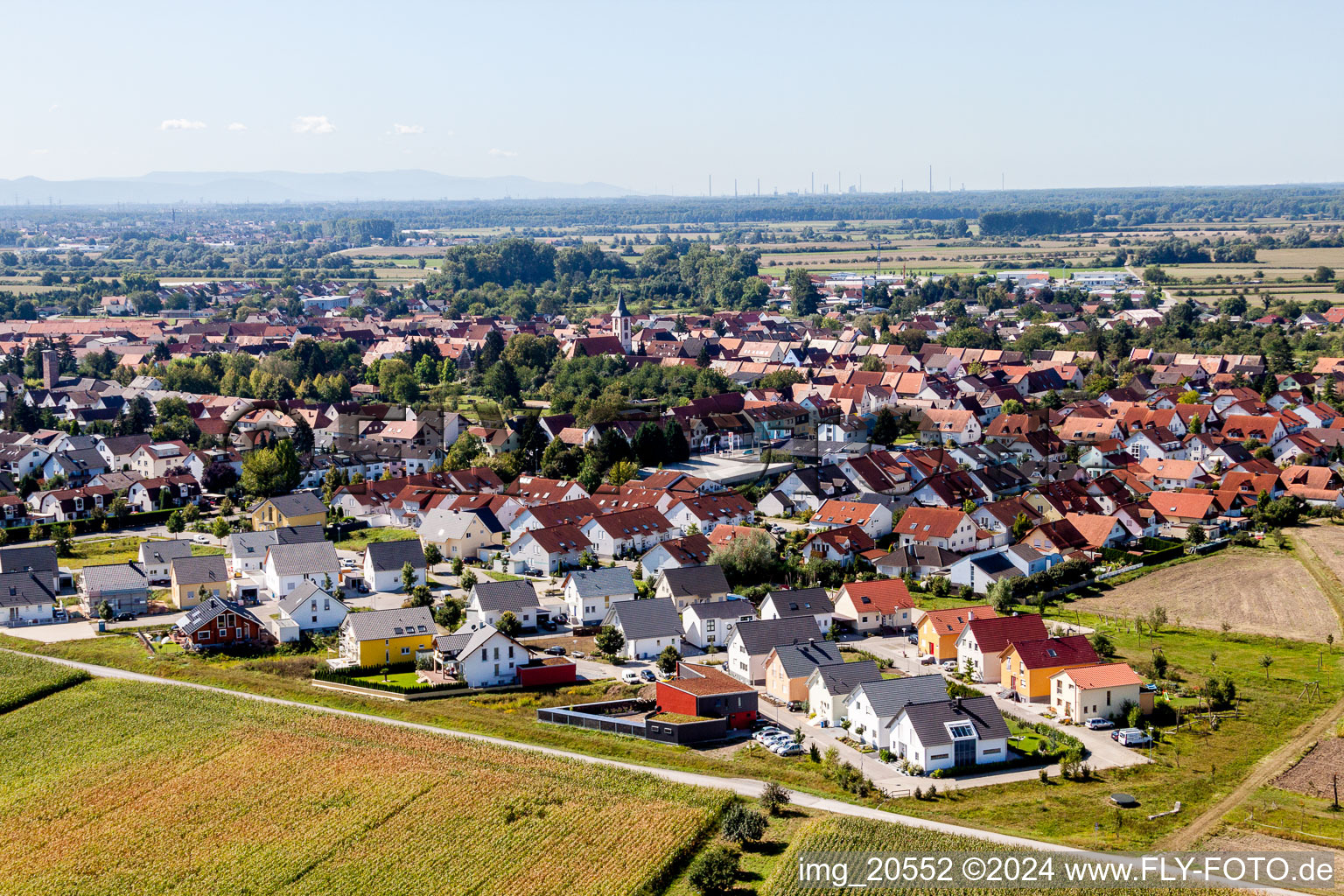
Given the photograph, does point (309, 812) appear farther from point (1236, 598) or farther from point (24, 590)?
point (1236, 598)

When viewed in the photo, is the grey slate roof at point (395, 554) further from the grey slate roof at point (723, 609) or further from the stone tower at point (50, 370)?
the stone tower at point (50, 370)

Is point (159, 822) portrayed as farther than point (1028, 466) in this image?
No

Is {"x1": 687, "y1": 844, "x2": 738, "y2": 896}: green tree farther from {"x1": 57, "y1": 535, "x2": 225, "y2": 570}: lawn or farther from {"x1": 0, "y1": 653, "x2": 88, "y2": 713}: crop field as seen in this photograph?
{"x1": 57, "y1": 535, "x2": 225, "y2": 570}: lawn

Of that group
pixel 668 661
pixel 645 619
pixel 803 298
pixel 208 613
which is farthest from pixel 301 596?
pixel 803 298

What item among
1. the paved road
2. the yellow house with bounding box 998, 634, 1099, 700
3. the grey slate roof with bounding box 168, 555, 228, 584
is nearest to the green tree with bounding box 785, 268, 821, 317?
the grey slate roof with bounding box 168, 555, 228, 584

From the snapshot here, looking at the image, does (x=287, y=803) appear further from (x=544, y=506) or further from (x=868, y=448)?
(x=868, y=448)

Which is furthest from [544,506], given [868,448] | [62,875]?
[62,875]

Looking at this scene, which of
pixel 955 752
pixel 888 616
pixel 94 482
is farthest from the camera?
pixel 94 482
